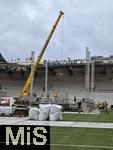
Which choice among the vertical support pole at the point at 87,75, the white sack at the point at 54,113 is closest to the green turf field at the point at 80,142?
the white sack at the point at 54,113

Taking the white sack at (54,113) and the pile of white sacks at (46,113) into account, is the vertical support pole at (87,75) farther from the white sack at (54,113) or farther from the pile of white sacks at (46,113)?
the pile of white sacks at (46,113)

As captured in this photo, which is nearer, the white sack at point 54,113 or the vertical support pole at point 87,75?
the white sack at point 54,113

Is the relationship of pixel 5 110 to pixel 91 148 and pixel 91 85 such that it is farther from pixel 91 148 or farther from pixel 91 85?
pixel 91 85

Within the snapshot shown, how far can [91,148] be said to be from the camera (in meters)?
15.3

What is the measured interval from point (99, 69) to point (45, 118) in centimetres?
4850

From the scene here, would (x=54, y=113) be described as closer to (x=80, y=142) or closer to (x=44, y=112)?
(x=44, y=112)

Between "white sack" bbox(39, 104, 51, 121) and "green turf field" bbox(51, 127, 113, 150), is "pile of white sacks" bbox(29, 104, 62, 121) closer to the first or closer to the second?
"white sack" bbox(39, 104, 51, 121)

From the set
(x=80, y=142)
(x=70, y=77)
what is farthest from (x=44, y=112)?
(x=70, y=77)

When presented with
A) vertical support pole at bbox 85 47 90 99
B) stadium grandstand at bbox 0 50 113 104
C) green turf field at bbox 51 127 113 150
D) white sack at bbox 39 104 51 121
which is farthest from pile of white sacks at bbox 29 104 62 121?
vertical support pole at bbox 85 47 90 99

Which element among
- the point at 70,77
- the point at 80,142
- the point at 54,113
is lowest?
the point at 80,142

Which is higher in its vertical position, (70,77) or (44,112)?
(70,77)

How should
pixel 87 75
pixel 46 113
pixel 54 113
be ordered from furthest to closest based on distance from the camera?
pixel 87 75, pixel 54 113, pixel 46 113

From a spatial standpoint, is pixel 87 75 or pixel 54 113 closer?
pixel 54 113

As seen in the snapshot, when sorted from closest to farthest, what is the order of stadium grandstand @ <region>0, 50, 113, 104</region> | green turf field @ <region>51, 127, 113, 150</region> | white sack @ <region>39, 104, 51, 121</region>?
green turf field @ <region>51, 127, 113, 150</region>, white sack @ <region>39, 104, 51, 121</region>, stadium grandstand @ <region>0, 50, 113, 104</region>
